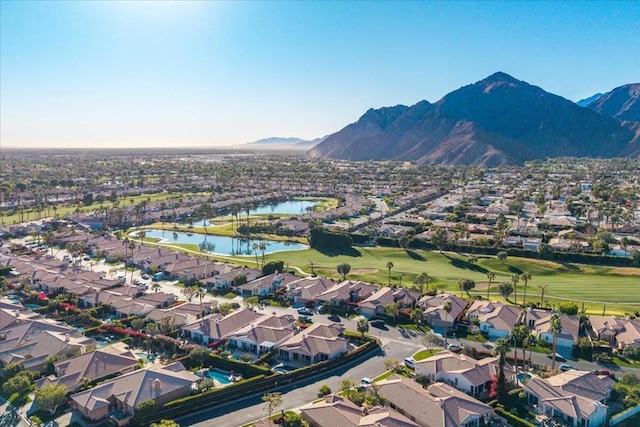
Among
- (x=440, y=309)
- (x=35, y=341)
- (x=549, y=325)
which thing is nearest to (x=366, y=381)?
(x=440, y=309)

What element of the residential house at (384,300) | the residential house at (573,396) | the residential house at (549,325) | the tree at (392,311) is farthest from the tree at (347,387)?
the residential house at (549,325)

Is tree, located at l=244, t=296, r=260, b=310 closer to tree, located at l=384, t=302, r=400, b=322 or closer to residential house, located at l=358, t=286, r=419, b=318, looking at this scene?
residential house, located at l=358, t=286, r=419, b=318

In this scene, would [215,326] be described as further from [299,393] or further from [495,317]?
[495,317]

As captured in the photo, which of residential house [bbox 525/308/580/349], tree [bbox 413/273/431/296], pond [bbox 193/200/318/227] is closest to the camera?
residential house [bbox 525/308/580/349]

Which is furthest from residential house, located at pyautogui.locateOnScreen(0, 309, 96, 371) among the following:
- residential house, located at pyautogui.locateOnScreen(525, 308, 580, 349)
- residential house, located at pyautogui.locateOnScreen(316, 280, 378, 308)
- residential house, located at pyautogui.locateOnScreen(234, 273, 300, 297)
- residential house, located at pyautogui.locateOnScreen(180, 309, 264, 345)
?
residential house, located at pyautogui.locateOnScreen(525, 308, 580, 349)

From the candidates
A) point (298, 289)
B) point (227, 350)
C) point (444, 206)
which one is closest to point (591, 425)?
point (227, 350)
